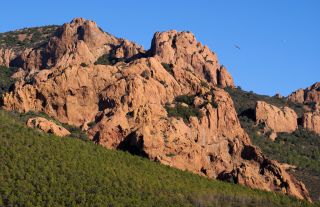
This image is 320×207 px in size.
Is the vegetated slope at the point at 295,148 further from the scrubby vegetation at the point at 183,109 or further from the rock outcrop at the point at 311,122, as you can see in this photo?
the scrubby vegetation at the point at 183,109

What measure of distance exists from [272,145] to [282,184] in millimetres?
34590

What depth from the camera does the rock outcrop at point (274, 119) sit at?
579 ft

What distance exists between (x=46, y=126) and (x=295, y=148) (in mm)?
57716

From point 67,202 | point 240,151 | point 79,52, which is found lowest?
point 67,202

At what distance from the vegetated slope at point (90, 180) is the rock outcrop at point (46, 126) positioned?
8.44 ft

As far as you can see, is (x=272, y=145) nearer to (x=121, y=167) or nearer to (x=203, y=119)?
(x=203, y=119)

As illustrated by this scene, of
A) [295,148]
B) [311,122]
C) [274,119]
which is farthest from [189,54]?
[295,148]

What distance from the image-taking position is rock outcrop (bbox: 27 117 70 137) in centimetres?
12909

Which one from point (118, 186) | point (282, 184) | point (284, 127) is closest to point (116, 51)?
point (284, 127)

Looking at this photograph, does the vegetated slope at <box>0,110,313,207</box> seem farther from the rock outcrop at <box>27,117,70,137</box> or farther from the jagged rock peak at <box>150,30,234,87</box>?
the jagged rock peak at <box>150,30,234,87</box>

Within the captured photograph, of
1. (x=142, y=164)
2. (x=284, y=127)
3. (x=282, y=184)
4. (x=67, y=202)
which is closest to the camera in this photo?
(x=67, y=202)

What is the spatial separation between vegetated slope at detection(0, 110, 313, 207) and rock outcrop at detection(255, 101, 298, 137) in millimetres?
51343

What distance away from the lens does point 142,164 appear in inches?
4835

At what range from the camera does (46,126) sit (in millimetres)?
129625
